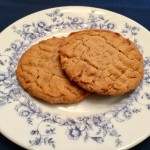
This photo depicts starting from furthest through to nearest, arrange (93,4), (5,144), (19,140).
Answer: (93,4) < (5,144) < (19,140)

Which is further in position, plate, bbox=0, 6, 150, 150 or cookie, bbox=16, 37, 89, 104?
cookie, bbox=16, 37, 89, 104

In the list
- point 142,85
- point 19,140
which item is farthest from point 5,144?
point 142,85

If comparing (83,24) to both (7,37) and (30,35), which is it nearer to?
(30,35)

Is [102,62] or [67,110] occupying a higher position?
[102,62]
